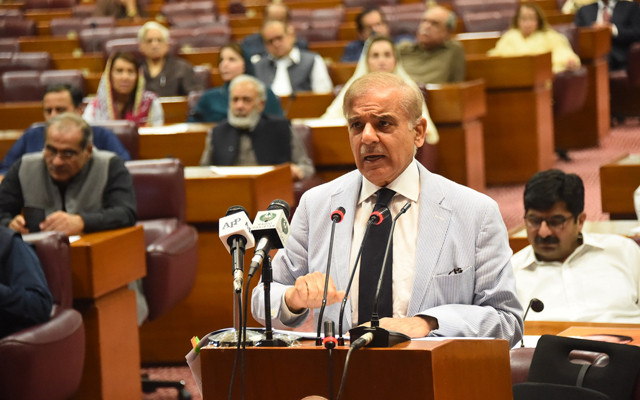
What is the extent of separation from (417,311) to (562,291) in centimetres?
144

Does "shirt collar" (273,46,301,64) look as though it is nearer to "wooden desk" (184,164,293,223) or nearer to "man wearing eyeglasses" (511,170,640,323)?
"wooden desk" (184,164,293,223)

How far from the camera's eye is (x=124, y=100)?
19.0 ft

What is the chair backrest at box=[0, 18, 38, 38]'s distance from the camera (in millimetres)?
10531

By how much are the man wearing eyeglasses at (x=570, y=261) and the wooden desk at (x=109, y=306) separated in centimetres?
135

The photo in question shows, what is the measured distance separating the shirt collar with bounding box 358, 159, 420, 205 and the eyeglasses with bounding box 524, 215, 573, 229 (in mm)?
1290

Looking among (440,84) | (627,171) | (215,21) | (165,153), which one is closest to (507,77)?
(440,84)

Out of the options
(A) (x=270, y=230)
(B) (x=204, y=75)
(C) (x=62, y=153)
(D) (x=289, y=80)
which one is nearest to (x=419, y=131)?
(A) (x=270, y=230)

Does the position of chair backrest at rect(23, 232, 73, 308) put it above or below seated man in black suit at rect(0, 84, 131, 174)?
below

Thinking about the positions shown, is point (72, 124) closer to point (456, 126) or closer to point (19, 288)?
point (19, 288)

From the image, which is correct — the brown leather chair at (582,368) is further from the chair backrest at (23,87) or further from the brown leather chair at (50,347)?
the chair backrest at (23,87)

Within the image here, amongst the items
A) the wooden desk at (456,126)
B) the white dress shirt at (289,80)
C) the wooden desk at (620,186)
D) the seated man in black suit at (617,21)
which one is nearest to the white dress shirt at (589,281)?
the wooden desk at (620,186)

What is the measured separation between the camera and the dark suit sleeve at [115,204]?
12.2 feet

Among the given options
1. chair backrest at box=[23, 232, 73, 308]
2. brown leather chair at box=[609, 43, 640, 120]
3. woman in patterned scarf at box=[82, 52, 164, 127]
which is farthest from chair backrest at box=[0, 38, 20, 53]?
chair backrest at box=[23, 232, 73, 308]

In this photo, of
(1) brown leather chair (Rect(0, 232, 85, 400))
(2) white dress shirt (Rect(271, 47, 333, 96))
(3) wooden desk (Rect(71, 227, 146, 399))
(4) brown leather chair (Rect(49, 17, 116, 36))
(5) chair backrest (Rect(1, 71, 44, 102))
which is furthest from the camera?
(4) brown leather chair (Rect(49, 17, 116, 36))
